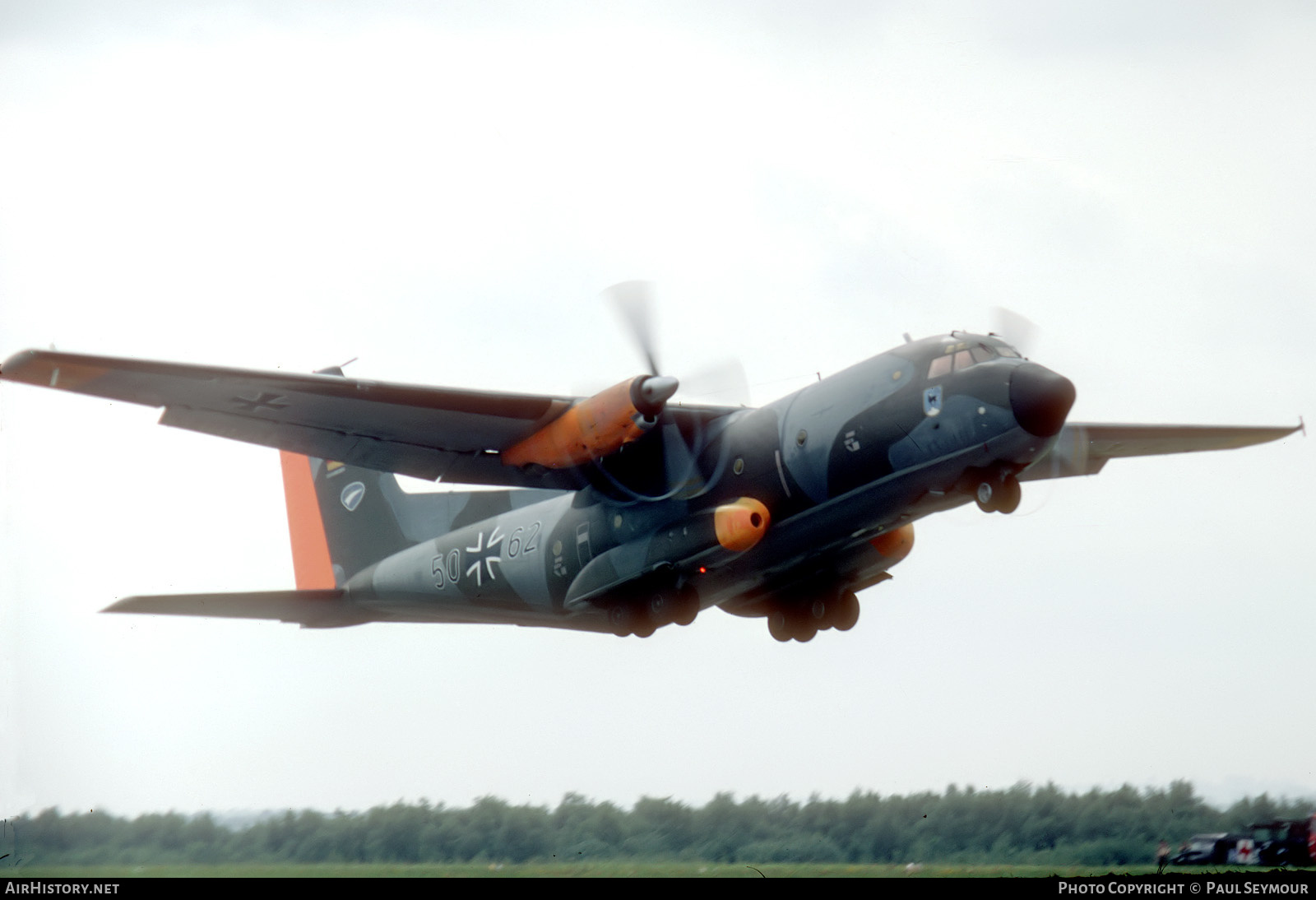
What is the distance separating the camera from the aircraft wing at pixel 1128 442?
16.2 m

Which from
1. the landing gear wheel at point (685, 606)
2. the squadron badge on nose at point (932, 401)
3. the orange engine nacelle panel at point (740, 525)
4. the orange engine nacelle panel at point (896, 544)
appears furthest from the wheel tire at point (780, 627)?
the squadron badge on nose at point (932, 401)

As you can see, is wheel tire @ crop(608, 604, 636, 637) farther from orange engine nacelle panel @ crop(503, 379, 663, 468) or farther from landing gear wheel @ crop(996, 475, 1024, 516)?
landing gear wheel @ crop(996, 475, 1024, 516)

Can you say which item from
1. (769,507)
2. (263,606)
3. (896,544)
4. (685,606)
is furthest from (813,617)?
(263,606)

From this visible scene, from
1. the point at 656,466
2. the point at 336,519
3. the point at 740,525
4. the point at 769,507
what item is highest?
the point at 336,519

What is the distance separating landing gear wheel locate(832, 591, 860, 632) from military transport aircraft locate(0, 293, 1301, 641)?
0.08ft

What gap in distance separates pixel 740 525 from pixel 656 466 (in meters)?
1.66

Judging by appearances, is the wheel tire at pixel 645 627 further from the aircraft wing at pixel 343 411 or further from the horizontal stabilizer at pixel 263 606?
the horizontal stabilizer at pixel 263 606

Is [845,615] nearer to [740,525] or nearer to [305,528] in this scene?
[740,525]

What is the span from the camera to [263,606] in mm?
17281

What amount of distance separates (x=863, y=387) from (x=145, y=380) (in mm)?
7716

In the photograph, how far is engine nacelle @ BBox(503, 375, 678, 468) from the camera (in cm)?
1433

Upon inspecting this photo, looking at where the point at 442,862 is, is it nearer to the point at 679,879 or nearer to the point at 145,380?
the point at 679,879

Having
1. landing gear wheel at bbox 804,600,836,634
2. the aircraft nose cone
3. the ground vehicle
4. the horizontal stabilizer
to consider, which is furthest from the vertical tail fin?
the ground vehicle

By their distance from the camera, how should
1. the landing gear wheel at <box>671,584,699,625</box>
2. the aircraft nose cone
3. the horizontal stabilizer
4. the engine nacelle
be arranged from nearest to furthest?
the aircraft nose cone < the engine nacelle < the landing gear wheel at <box>671,584,699,625</box> < the horizontal stabilizer
